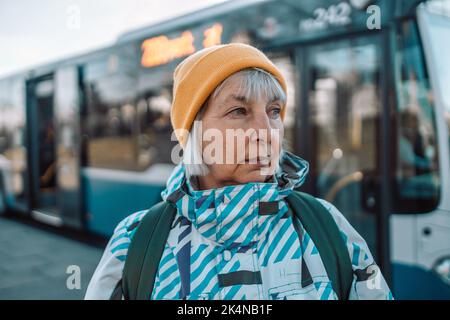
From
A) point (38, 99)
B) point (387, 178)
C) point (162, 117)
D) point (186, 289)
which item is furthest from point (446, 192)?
point (38, 99)

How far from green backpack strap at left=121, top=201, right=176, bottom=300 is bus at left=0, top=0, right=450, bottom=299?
246 cm

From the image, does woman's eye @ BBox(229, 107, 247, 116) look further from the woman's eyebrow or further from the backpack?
the backpack

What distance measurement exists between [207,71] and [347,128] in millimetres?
2663

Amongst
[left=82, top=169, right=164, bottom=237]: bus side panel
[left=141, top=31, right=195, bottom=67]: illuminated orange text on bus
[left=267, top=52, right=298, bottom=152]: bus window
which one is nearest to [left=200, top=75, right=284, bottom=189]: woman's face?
[left=267, top=52, right=298, bottom=152]: bus window

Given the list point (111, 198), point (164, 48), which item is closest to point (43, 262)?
point (111, 198)

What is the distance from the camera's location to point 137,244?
3.95ft

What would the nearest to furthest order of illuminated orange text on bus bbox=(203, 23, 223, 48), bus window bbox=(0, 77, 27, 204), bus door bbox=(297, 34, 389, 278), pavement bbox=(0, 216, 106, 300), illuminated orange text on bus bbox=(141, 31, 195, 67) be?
1. bus door bbox=(297, 34, 389, 278)
2. illuminated orange text on bus bbox=(203, 23, 223, 48)
3. illuminated orange text on bus bbox=(141, 31, 195, 67)
4. pavement bbox=(0, 216, 106, 300)
5. bus window bbox=(0, 77, 27, 204)

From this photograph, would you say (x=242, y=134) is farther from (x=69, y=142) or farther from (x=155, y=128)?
(x=69, y=142)

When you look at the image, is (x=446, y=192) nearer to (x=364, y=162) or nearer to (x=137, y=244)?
(x=364, y=162)

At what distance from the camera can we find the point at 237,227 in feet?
3.88

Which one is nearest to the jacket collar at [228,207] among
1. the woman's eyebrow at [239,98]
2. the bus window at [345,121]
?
the woman's eyebrow at [239,98]

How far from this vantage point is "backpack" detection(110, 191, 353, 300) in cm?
117

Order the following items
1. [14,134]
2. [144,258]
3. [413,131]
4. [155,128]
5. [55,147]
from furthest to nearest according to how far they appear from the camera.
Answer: [14,134], [55,147], [155,128], [413,131], [144,258]

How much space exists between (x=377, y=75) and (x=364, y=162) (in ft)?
2.26
